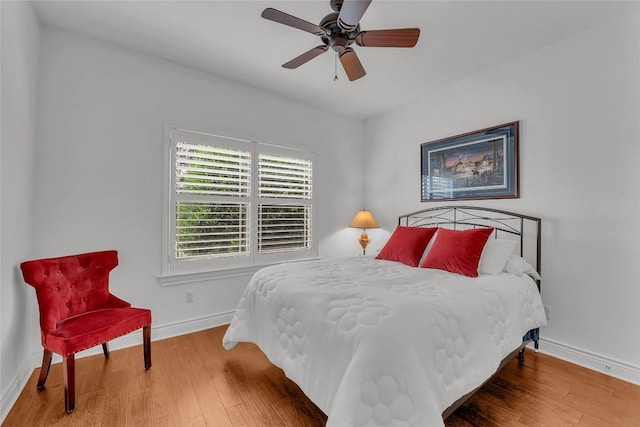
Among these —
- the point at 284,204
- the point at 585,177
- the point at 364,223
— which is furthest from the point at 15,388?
the point at 585,177

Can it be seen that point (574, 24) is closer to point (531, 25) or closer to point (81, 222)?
point (531, 25)

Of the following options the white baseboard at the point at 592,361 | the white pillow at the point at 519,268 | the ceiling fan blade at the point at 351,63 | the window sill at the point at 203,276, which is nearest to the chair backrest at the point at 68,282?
the window sill at the point at 203,276

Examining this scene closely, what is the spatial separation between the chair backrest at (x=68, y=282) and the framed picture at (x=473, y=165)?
3338 mm

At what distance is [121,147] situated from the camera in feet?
8.50

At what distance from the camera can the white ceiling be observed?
2076 mm

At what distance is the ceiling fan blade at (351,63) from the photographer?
6.70 feet

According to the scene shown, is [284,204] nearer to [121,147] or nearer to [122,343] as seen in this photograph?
[121,147]

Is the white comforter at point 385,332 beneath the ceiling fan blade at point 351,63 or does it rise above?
beneath

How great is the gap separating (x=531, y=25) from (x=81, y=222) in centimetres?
398

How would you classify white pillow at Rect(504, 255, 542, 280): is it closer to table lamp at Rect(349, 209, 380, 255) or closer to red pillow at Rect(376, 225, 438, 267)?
red pillow at Rect(376, 225, 438, 267)

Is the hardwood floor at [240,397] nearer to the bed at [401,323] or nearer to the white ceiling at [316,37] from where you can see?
the bed at [401,323]

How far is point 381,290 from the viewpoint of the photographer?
1769 millimetres

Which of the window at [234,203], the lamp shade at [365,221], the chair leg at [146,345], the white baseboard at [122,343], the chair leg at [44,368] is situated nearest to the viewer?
the white baseboard at [122,343]

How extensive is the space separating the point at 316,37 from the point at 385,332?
90.7 inches
